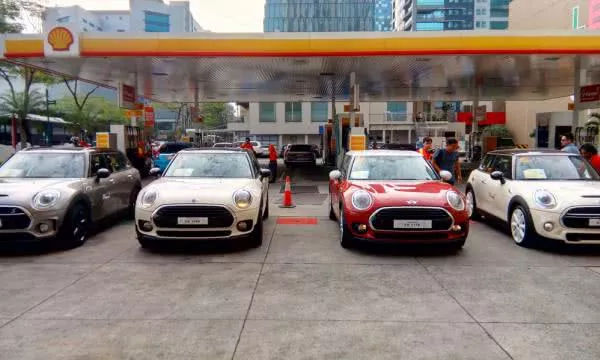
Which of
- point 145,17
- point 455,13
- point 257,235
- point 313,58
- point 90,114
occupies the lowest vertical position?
point 257,235

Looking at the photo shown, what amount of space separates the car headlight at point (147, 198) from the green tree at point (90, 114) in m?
39.4

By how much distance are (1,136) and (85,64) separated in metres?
17.2

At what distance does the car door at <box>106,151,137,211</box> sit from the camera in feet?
31.1

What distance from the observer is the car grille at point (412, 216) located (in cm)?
676

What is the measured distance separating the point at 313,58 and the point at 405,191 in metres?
10.5

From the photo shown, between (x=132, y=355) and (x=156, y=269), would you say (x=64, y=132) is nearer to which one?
(x=156, y=269)

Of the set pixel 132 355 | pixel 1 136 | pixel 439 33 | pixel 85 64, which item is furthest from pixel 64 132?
pixel 132 355

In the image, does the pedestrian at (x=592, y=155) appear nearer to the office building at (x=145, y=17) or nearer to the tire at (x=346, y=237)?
the tire at (x=346, y=237)

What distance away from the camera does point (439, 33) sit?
14789 millimetres

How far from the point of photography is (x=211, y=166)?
335 inches

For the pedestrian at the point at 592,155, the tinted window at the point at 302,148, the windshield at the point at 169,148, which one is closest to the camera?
the pedestrian at the point at 592,155

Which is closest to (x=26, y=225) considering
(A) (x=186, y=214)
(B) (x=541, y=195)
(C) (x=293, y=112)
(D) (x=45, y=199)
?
(D) (x=45, y=199)

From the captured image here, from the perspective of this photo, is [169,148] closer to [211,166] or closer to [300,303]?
[211,166]

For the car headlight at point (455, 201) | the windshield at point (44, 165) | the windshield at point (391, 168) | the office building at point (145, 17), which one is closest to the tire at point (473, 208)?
the windshield at point (391, 168)
